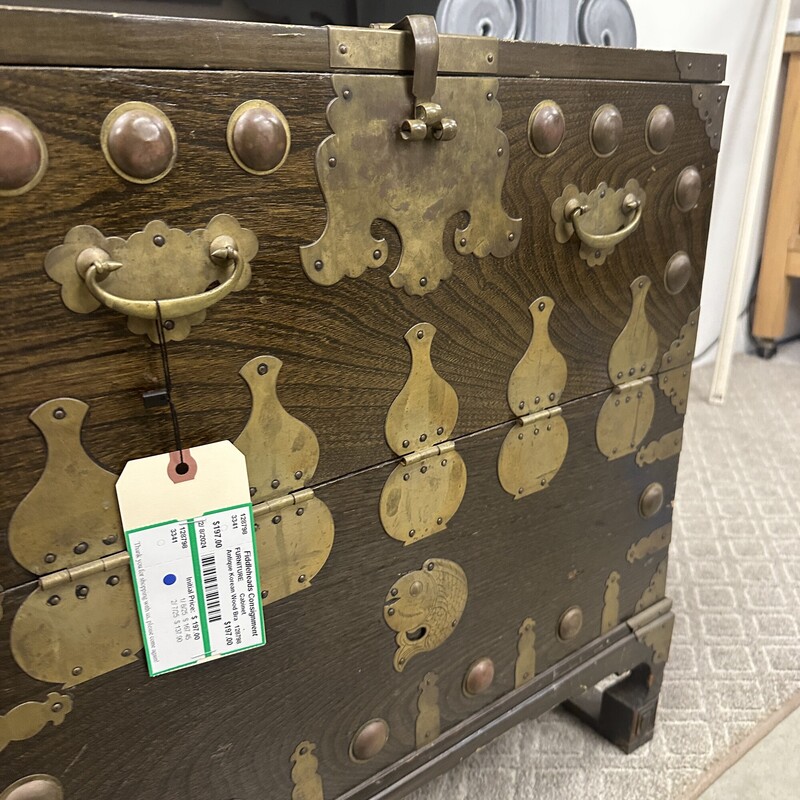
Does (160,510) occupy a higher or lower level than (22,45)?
lower

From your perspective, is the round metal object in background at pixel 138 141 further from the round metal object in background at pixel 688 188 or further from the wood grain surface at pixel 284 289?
the round metal object in background at pixel 688 188

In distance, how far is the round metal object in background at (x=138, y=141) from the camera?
18.7 inches

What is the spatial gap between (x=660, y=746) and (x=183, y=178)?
1026 millimetres

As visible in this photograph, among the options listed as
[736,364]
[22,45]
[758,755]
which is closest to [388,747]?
[758,755]

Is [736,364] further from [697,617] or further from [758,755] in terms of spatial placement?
[758,755]

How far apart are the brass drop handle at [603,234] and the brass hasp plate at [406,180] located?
6cm

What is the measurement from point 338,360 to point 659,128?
41cm

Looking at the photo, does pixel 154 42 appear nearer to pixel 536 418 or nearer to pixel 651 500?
pixel 536 418

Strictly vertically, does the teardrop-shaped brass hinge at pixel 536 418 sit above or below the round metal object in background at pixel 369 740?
above

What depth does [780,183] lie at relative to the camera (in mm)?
2330

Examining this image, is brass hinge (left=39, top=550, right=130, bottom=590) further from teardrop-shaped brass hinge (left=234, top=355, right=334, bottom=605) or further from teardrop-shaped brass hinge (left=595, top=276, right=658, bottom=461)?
teardrop-shaped brass hinge (left=595, top=276, right=658, bottom=461)

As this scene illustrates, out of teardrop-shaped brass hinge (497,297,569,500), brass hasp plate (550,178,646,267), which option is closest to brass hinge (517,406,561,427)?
teardrop-shaped brass hinge (497,297,569,500)

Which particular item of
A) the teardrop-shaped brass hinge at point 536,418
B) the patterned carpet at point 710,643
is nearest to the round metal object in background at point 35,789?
the teardrop-shaped brass hinge at point 536,418

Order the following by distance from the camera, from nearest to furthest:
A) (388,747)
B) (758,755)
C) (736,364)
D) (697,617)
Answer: (388,747), (758,755), (697,617), (736,364)
